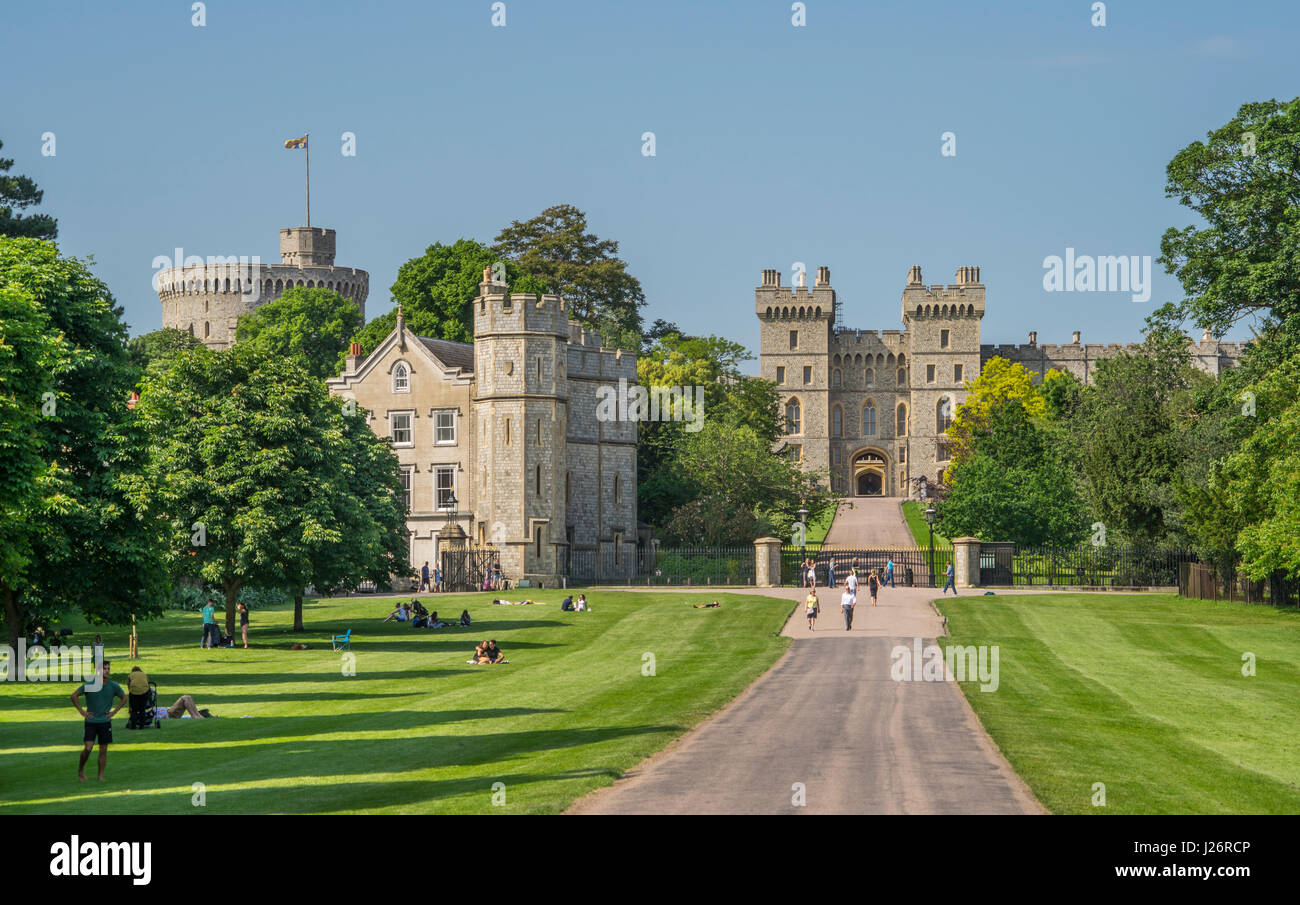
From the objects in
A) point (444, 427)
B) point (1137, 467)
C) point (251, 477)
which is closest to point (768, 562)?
point (1137, 467)

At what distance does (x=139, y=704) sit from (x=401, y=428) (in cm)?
4927

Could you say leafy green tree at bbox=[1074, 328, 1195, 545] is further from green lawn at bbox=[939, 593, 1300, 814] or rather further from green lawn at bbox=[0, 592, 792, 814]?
green lawn at bbox=[0, 592, 792, 814]

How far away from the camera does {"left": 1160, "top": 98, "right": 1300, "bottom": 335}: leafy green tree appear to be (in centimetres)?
4822

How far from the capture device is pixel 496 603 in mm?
59062

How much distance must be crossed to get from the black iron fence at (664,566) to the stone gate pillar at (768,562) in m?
1.45

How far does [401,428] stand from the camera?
76125 millimetres

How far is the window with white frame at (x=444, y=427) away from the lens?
74.6 meters

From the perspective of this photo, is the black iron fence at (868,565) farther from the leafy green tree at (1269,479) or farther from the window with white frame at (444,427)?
the window with white frame at (444,427)

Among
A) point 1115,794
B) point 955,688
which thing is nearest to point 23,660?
point 955,688

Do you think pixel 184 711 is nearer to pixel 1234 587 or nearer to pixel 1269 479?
pixel 1269 479

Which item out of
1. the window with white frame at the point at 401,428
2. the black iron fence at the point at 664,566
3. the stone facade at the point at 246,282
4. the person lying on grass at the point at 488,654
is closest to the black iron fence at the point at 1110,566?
the black iron fence at the point at 664,566
